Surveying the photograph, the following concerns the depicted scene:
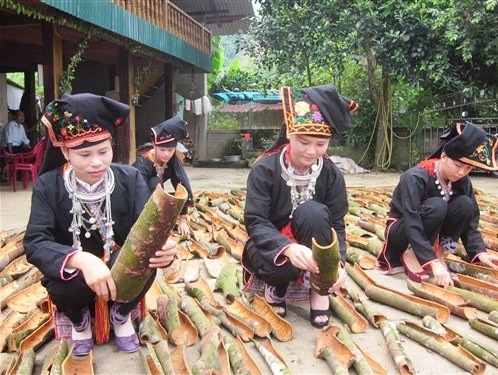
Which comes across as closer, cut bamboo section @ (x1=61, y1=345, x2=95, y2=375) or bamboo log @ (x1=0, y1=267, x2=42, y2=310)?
Answer: cut bamboo section @ (x1=61, y1=345, x2=95, y2=375)

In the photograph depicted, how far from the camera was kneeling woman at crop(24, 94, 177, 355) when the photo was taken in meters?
1.92

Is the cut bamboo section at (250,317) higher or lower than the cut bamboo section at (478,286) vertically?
lower

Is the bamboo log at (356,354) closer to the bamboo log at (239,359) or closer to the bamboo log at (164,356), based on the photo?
the bamboo log at (239,359)

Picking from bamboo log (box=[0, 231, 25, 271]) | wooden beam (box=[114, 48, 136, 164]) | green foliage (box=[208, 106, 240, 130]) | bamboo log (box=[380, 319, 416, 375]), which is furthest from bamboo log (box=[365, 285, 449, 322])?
green foliage (box=[208, 106, 240, 130])

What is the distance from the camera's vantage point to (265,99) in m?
16.0

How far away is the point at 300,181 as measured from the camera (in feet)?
8.34

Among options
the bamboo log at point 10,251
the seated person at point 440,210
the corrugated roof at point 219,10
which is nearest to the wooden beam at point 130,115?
the corrugated roof at point 219,10

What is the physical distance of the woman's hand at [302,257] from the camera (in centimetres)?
211

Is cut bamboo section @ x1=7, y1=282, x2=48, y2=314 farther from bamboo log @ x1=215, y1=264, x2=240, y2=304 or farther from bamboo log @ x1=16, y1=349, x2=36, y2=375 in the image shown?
bamboo log @ x1=215, y1=264, x2=240, y2=304

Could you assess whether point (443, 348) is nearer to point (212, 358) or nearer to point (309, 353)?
point (309, 353)

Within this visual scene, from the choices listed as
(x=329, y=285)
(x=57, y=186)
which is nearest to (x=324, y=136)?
(x=329, y=285)

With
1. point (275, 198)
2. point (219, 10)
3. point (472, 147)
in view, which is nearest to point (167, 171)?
point (275, 198)

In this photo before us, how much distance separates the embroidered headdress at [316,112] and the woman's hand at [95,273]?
40.3 inches

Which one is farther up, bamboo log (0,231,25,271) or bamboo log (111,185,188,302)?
bamboo log (111,185,188,302)
